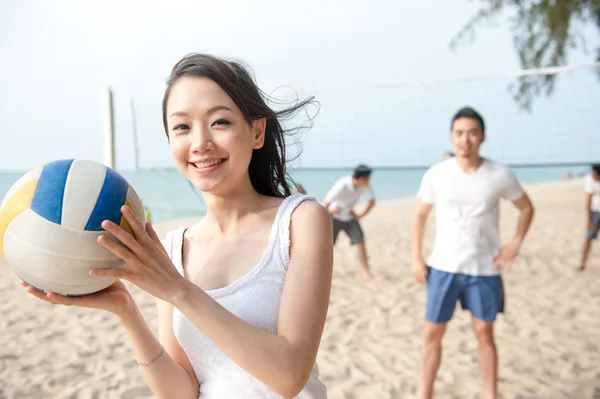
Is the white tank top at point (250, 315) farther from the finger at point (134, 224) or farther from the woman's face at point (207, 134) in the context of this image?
the finger at point (134, 224)

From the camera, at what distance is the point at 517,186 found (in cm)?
343

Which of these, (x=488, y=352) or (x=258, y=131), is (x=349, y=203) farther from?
→ (x=258, y=131)

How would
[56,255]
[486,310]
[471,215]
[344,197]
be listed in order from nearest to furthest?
1. [56,255]
2. [486,310]
3. [471,215]
4. [344,197]

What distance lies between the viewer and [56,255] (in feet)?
3.85

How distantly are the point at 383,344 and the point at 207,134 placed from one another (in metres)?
3.79

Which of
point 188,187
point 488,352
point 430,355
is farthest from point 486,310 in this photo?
point 188,187

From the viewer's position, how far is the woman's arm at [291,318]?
112 centimetres

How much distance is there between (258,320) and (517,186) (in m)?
2.58

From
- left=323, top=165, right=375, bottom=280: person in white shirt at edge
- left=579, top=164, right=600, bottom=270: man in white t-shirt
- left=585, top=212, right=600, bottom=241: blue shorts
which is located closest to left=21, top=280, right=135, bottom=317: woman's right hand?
left=323, top=165, right=375, bottom=280: person in white shirt at edge

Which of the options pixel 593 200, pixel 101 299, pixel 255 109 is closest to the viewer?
pixel 101 299

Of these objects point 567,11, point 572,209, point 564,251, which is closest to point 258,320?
point 564,251

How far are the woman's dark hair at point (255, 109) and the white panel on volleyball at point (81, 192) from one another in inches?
9.7

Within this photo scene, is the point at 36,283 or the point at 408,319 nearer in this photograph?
the point at 36,283

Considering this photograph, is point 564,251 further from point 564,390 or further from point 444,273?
point 444,273
